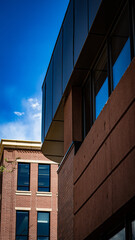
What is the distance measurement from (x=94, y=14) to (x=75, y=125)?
3.93 meters

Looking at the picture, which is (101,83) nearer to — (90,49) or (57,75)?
(90,49)

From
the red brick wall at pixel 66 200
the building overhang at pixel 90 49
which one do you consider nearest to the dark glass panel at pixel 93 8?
the building overhang at pixel 90 49

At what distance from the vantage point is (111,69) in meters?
11.3

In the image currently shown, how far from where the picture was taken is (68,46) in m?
14.3

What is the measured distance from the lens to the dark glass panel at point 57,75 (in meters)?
15.6

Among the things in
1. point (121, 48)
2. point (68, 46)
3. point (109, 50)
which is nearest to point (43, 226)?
point (68, 46)

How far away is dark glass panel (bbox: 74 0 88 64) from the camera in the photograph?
12159 millimetres

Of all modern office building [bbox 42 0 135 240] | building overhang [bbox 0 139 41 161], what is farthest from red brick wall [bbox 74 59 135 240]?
building overhang [bbox 0 139 41 161]

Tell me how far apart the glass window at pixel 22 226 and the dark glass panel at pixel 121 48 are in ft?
90.3

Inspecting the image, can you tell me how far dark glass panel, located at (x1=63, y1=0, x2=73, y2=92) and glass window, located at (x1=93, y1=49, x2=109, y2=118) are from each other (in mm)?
1252

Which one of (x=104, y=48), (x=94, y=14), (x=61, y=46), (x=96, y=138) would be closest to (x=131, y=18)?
(x=94, y=14)

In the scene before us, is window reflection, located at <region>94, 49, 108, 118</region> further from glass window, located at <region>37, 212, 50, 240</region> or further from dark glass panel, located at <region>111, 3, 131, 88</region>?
glass window, located at <region>37, 212, 50, 240</region>

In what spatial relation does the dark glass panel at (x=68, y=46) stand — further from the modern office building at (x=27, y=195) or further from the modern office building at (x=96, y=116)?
the modern office building at (x=27, y=195)

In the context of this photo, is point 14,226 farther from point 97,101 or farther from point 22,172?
point 97,101
